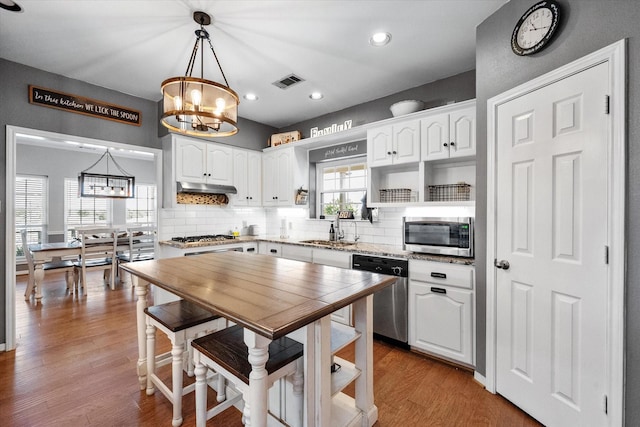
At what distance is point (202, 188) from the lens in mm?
3812

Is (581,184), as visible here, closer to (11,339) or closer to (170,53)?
(170,53)

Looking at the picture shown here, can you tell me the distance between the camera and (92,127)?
3.20m

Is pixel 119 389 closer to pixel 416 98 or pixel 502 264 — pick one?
pixel 502 264

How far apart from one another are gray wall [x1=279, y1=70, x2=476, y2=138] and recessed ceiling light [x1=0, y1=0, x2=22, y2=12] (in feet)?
10.1

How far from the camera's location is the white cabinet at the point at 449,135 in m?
2.54

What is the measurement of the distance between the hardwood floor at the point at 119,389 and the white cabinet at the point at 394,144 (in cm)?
189

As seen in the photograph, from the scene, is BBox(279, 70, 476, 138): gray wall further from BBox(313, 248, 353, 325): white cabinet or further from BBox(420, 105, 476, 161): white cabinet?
BBox(313, 248, 353, 325): white cabinet

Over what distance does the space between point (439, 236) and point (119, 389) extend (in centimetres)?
282

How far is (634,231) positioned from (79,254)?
6.21 meters

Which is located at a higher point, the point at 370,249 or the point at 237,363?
the point at 370,249

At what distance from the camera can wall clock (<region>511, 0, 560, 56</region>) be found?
5.49 feet

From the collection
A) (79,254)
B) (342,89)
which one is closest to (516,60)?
(342,89)

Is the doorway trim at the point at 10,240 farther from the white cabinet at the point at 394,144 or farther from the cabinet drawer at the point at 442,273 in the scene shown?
the cabinet drawer at the point at 442,273

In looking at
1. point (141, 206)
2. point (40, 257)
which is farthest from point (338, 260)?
point (141, 206)
